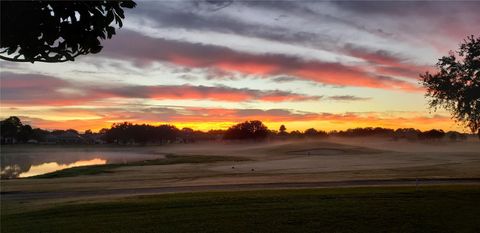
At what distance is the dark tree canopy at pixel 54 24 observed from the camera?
7.28 meters

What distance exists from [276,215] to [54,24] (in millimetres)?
12240

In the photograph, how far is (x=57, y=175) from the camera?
58156 millimetres

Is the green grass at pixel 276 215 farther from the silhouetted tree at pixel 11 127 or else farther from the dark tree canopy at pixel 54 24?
the silhouetted tree at pixel 11 127

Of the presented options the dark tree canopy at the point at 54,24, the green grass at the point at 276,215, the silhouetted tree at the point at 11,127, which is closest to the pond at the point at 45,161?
A: the green grass at the point at 276,215

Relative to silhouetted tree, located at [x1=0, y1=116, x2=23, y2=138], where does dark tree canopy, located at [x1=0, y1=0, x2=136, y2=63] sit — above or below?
below

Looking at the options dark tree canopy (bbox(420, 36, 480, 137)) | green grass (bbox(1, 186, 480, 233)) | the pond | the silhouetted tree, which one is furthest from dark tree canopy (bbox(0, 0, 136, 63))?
the silhouetted tree

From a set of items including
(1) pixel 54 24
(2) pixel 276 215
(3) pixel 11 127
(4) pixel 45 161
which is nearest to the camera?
(1) pixel 54 24

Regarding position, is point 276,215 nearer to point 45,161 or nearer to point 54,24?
point 54,24

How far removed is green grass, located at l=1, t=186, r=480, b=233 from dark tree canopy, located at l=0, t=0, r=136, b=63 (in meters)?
9.30

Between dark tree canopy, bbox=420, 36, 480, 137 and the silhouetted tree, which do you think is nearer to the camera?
dark tree canopy, bbox=420, 36, 480, 137

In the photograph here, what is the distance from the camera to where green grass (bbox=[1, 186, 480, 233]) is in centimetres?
1600

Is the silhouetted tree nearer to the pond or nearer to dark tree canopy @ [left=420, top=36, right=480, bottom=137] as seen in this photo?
the pond

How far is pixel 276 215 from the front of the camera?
18.0 metres

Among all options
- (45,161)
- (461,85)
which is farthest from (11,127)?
(461,85)
